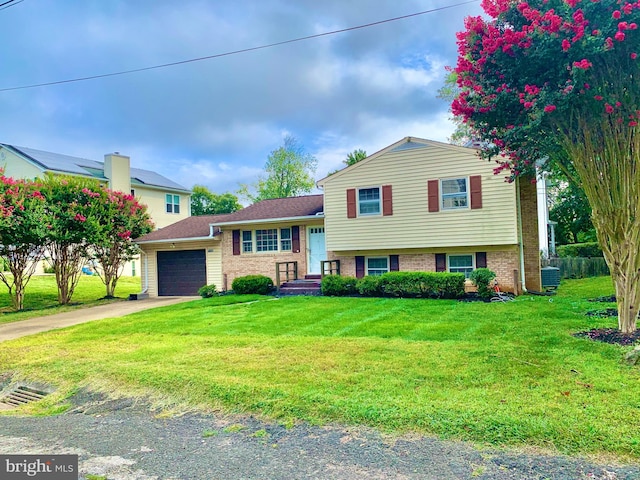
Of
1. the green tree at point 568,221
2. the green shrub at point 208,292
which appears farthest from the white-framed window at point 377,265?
the green tree at point 568,221

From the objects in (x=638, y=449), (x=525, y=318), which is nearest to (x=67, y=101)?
(x=525, y=318)

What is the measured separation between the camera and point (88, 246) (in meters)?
17.1

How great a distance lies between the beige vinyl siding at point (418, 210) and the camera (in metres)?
13.9

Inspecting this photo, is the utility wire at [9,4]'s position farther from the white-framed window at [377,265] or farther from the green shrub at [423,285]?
the white-framed window at [377,265]

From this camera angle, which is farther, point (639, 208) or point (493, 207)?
point (493, 207)

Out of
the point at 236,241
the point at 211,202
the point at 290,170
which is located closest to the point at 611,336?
the point at 236,241

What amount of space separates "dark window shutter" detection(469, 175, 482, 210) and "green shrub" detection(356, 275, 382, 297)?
391cm

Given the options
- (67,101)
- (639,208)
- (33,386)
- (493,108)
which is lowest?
(33,386)

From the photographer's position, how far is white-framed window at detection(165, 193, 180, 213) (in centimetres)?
3116

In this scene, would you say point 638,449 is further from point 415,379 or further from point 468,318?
point 468,318

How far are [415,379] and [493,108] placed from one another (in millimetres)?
4416

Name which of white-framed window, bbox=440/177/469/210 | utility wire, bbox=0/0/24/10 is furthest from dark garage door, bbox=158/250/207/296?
utility wire, bbox=0/0/24/10

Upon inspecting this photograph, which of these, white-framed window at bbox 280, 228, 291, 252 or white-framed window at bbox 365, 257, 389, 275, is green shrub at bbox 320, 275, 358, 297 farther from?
white-framed window at bbox 280, 228, 291, 252

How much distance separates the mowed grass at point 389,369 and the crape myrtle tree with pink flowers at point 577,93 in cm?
206
